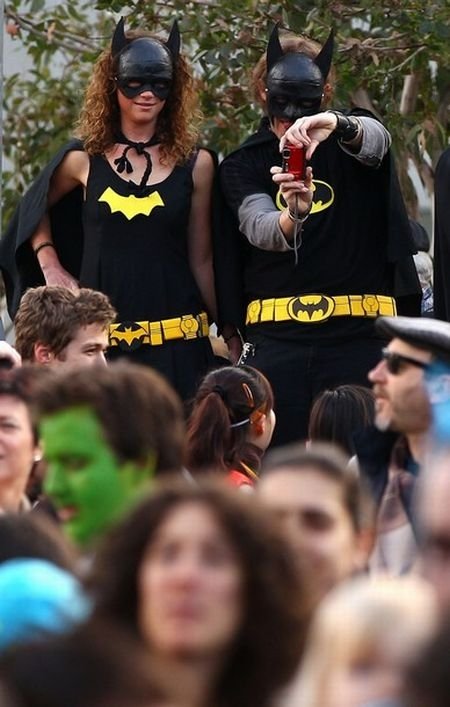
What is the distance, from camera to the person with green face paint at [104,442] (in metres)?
4.49

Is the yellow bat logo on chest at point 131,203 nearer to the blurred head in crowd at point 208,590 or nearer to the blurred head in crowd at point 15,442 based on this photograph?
the blurred head in crowd at point 15,442

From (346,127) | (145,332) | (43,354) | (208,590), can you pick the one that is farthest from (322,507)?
(145,332)

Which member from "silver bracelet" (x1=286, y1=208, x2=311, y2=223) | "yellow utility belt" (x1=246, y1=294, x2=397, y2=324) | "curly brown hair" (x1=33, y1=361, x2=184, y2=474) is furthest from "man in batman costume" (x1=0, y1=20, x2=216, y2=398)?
"curly brown hair" (x1=33, y1=361, x2=184, y2=474)

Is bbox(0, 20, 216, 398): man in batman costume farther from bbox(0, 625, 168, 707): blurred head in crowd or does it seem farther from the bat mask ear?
bbox(0, 625, 168, 707): blurred head in crowd

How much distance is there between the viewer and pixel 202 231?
811cm

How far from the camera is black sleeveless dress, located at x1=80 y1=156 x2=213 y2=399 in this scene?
7.93 m

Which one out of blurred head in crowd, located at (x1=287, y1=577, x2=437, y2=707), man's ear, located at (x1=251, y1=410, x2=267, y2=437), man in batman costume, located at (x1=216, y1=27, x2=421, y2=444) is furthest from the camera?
man in batman costume, located at (x1=216, y1=27, x2=421, y2=444)

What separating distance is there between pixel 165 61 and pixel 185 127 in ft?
0.86

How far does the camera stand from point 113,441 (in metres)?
4.53

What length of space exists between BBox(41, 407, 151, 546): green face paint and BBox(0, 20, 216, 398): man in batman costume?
10.8ft

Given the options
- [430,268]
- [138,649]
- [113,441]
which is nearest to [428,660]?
[138,649]

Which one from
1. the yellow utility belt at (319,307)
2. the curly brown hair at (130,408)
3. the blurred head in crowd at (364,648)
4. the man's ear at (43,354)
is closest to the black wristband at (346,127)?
A: the yellow utility belt at (319,307)

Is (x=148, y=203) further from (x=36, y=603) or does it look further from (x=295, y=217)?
(x=36, y=603)

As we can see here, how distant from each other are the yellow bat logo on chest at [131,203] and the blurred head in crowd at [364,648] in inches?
191
